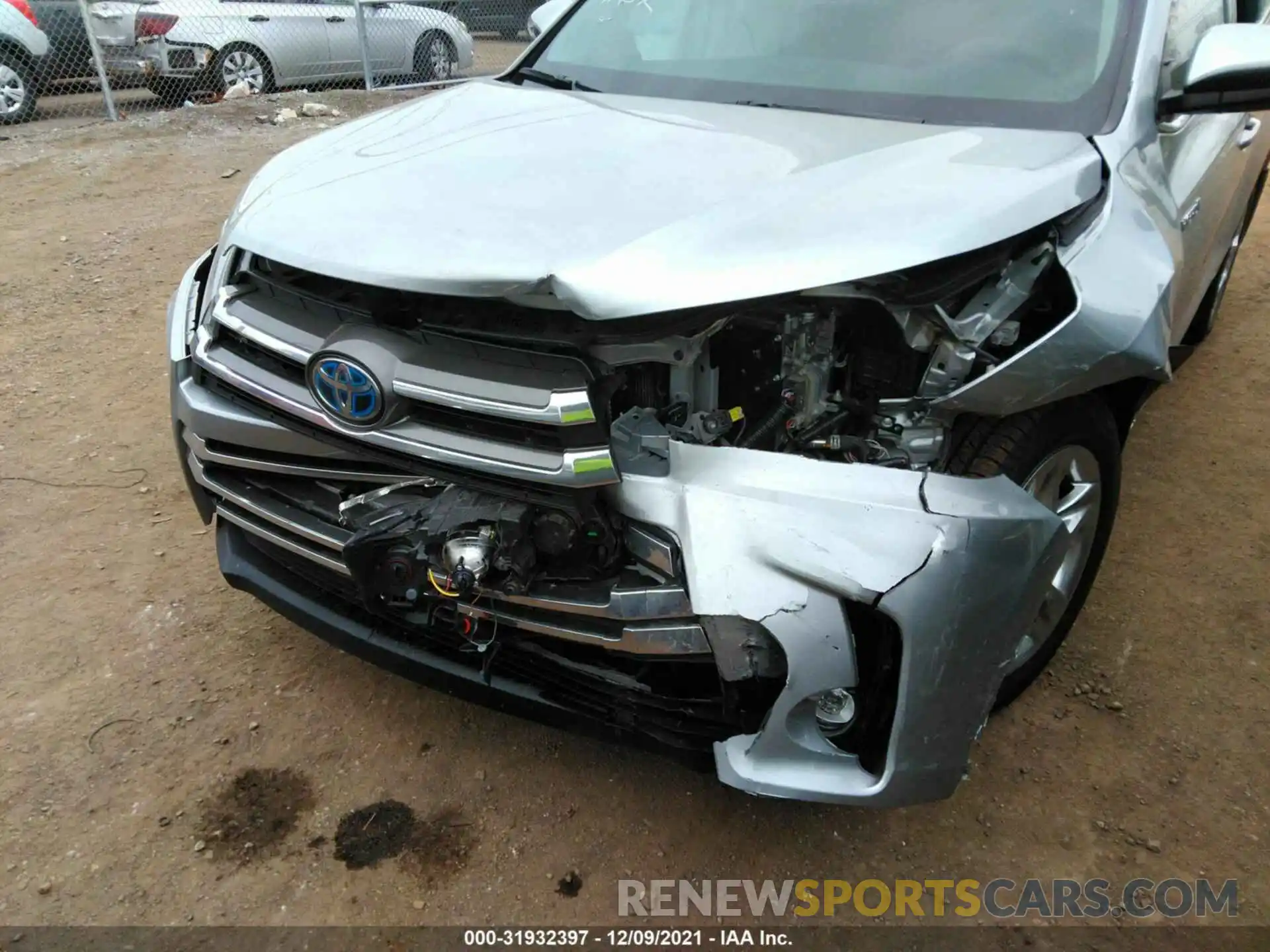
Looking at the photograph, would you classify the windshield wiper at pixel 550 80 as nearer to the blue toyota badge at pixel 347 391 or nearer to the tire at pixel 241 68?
the blue toyota badge at pixel 347 391

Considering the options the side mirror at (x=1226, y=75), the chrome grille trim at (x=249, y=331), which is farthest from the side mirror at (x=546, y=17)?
the side mirror at (x=1226, y=75)

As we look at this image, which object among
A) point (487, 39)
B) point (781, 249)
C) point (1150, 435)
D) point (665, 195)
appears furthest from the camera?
point (487, 39)

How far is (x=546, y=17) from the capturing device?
3338 millimetres

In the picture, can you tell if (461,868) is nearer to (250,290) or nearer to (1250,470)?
(250,290)

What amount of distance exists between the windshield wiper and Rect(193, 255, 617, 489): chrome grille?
1256mm

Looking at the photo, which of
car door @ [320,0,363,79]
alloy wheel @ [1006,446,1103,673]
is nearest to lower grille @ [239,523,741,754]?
alloy wheel @ [1006,446,1103,673]

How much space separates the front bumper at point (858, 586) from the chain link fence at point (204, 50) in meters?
7.94

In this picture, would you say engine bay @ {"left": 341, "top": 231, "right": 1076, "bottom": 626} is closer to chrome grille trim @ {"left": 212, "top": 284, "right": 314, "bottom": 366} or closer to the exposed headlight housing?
chrome grille trim @ {"left": 212, "top": 284, "right": 314, "bottom": 366}

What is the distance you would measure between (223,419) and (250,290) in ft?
1.09

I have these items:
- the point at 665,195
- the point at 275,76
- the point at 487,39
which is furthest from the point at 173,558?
the point at 487,39

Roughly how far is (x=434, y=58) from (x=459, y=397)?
999cm

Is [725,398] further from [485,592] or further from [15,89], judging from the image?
[15,89]

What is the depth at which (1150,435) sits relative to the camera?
3.79m

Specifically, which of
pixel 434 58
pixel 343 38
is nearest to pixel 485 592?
pixel 343 38
